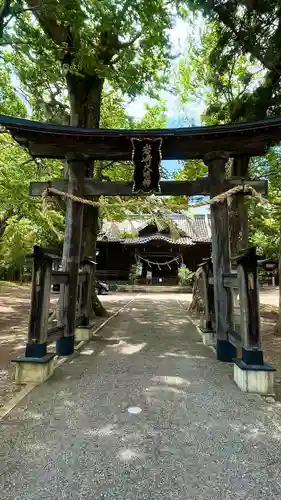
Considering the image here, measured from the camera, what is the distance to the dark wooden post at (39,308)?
467 cm

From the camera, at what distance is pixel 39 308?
189 inches

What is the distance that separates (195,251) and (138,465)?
27960 millimetres

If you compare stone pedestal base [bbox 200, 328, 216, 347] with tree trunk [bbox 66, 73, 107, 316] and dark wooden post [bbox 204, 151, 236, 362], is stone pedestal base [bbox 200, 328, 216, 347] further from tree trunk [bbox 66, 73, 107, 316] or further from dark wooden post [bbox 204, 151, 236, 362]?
tree trunk [bbox 66, 73, 107, 316]

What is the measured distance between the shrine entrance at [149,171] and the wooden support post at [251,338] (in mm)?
1066

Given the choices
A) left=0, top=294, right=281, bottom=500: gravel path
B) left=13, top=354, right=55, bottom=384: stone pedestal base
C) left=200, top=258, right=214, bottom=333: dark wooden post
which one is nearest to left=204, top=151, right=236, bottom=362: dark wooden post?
left=0, top=294, right=281, bottom=500: gravel path

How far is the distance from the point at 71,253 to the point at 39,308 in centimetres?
148

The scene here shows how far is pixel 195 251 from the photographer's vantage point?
30.0 metres

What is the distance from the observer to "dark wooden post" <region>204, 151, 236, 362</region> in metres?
5.74

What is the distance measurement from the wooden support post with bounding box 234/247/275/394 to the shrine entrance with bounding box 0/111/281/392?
1066mm

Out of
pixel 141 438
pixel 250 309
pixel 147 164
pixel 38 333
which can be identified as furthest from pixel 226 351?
pixel 147 164

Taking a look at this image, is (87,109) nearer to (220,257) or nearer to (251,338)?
(220,257)

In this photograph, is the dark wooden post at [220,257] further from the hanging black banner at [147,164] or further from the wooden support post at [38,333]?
the wooden support post at [38,333]

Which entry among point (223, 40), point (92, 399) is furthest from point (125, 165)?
point (92, 399)

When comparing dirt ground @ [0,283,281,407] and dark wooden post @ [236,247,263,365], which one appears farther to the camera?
dirt ground @ [0,283,281,407]
